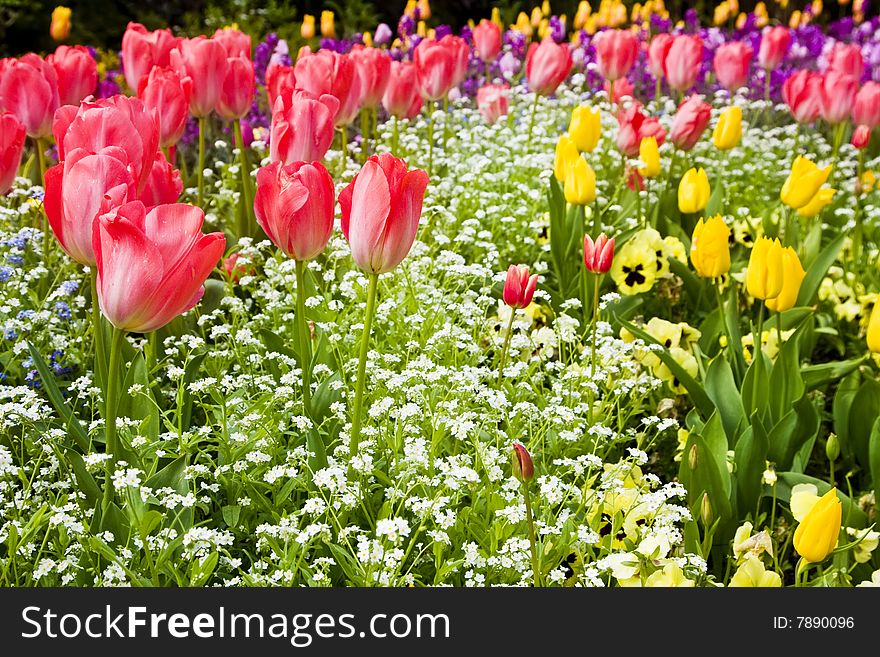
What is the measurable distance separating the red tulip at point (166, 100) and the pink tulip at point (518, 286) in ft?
3.00

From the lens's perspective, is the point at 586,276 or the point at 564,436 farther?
the point at 586,276

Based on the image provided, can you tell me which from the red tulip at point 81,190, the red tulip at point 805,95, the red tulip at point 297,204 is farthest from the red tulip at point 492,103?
the red tulip at point 81,190

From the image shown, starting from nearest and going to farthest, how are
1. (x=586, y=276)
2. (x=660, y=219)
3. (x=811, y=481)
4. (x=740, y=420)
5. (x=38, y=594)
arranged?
(x=38, y=594), (x=811, y=481), (x=740, y=420), (x=586, y=276), (x=660, y=219)

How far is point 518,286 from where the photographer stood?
84.3 inches

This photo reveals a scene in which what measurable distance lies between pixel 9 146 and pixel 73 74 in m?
0.59

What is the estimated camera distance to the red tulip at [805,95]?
11.6 ft

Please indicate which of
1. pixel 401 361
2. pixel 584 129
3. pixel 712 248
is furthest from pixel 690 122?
pixel 401 361

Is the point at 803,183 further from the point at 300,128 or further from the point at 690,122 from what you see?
the point at 300,128

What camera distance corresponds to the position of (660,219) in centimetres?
345

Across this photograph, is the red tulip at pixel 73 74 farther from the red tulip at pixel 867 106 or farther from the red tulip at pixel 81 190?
the red tulip at pixel 867 106

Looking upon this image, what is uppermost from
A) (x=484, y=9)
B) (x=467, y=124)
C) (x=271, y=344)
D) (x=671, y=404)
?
(x=484, y=9)

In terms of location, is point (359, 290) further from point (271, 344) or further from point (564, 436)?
point (564, 436)

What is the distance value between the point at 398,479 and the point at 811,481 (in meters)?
0.91

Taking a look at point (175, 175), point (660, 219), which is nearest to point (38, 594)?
point (175, 175)
